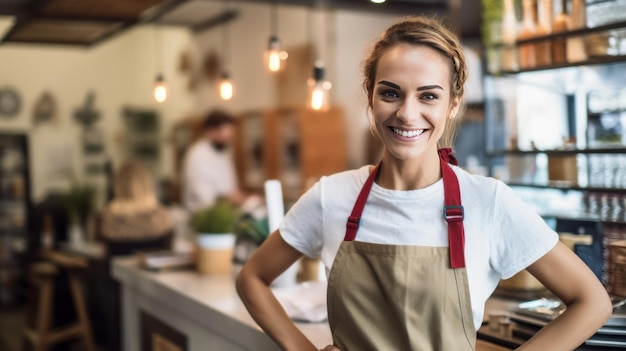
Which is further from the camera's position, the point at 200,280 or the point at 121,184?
the point at 121,184

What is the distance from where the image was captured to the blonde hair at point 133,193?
18.0 feet

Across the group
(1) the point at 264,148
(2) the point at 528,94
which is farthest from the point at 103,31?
(2) the point at 528,94

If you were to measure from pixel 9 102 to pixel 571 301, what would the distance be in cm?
898

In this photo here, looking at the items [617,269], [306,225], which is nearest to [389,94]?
[306,225]

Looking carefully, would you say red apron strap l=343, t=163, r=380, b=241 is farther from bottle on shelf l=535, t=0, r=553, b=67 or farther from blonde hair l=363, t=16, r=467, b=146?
bottle on shelf l=535, t=0, r=553, b=67

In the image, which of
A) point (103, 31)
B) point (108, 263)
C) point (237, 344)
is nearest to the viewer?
point (237, 344)

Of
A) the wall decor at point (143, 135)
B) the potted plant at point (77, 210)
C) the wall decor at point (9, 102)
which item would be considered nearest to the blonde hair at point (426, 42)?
the potted plant at point (77, 210)

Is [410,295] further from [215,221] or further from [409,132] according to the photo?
[215,221]

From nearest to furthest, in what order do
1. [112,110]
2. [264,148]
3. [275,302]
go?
[275,302] < [264,148] < [112,110]

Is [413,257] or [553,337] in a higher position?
[413,257]

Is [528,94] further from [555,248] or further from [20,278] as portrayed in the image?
[20,278]

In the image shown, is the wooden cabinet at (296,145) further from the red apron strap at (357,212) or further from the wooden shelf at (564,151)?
the red apron strap at (357,212)

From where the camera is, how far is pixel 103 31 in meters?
5.10

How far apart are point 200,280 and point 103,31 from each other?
256 centimetres
